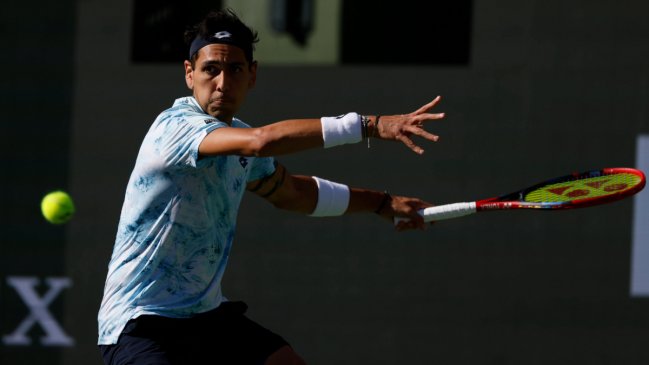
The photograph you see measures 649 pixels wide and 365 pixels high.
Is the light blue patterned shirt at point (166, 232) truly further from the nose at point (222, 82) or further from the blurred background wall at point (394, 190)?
the blurred background wall at point (394, 190)

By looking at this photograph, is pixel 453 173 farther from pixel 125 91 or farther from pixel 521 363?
pixel 125 91

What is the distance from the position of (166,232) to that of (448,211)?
0.99 m

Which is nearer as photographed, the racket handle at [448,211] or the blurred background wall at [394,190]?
the racket handle at [448,211]

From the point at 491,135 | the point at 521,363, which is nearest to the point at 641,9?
the point at 491,135

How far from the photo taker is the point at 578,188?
4.44m

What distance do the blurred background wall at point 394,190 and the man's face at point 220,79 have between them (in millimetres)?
2315

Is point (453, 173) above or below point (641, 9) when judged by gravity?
below

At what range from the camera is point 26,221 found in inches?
256

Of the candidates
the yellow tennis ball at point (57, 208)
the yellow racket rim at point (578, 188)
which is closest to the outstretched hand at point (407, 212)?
the yellow racket rim at point (578, 188)

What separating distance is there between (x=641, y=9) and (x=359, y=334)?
219 cm

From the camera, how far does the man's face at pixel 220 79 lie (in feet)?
12.9

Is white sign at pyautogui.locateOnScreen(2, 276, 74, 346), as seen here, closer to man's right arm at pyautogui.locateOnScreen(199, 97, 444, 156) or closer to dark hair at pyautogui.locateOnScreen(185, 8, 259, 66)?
dark hair at pyautogui.locateOnScreen(185, 8, 259, 66)

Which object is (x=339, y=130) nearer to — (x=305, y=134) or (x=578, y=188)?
(x=305, y=134)

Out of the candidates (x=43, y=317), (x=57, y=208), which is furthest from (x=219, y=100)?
(x=43, y=317)
